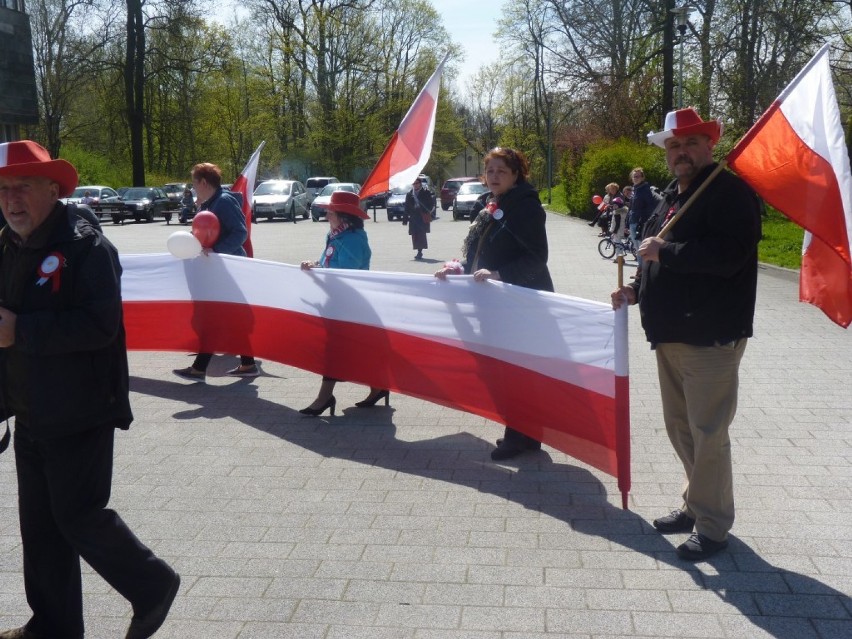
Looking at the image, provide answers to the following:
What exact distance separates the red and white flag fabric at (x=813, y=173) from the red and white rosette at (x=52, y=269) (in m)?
2.86

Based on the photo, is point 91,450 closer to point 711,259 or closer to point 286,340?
point 711,259

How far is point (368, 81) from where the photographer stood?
5572 cm

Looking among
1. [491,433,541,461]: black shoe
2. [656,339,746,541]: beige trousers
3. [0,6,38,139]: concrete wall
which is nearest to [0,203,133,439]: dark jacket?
[656,339,746,541]: beige trousers

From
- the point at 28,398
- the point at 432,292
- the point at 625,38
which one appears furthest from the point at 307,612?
the point at 625,38

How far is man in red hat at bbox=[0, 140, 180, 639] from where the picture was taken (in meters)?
3.26

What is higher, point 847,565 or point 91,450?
point 91,450

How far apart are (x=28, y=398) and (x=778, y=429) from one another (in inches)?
196

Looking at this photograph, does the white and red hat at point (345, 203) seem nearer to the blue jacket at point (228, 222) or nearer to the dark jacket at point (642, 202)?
the blue jacket at point (228, 222)

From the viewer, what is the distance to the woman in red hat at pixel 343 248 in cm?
705

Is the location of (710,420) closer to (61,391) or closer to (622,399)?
(622,399)

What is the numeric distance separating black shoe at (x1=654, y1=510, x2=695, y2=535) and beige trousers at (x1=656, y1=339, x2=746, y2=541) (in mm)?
201

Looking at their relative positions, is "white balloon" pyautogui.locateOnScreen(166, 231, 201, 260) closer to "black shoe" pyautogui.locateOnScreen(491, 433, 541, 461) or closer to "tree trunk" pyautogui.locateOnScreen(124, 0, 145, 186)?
"black shoe" pyautogui.locateOnScreen(491, 433, 541, 461)

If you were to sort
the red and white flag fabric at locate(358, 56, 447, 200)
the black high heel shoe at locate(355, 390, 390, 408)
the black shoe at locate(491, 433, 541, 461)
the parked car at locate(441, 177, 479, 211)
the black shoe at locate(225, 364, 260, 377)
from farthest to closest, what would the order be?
the parked car at locate(441, 177, 479, 211), the black shoe at locate(225, 364, 260, 377), the black high heel shoe at locate(355, 390, 390, 408), the red and white flag fabric at locate(358, 56, 447, 200), the black shoe at locate(491, 433, 541, 461)

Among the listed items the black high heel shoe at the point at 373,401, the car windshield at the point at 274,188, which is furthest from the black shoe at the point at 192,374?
the car windshield at the point at 274,188
